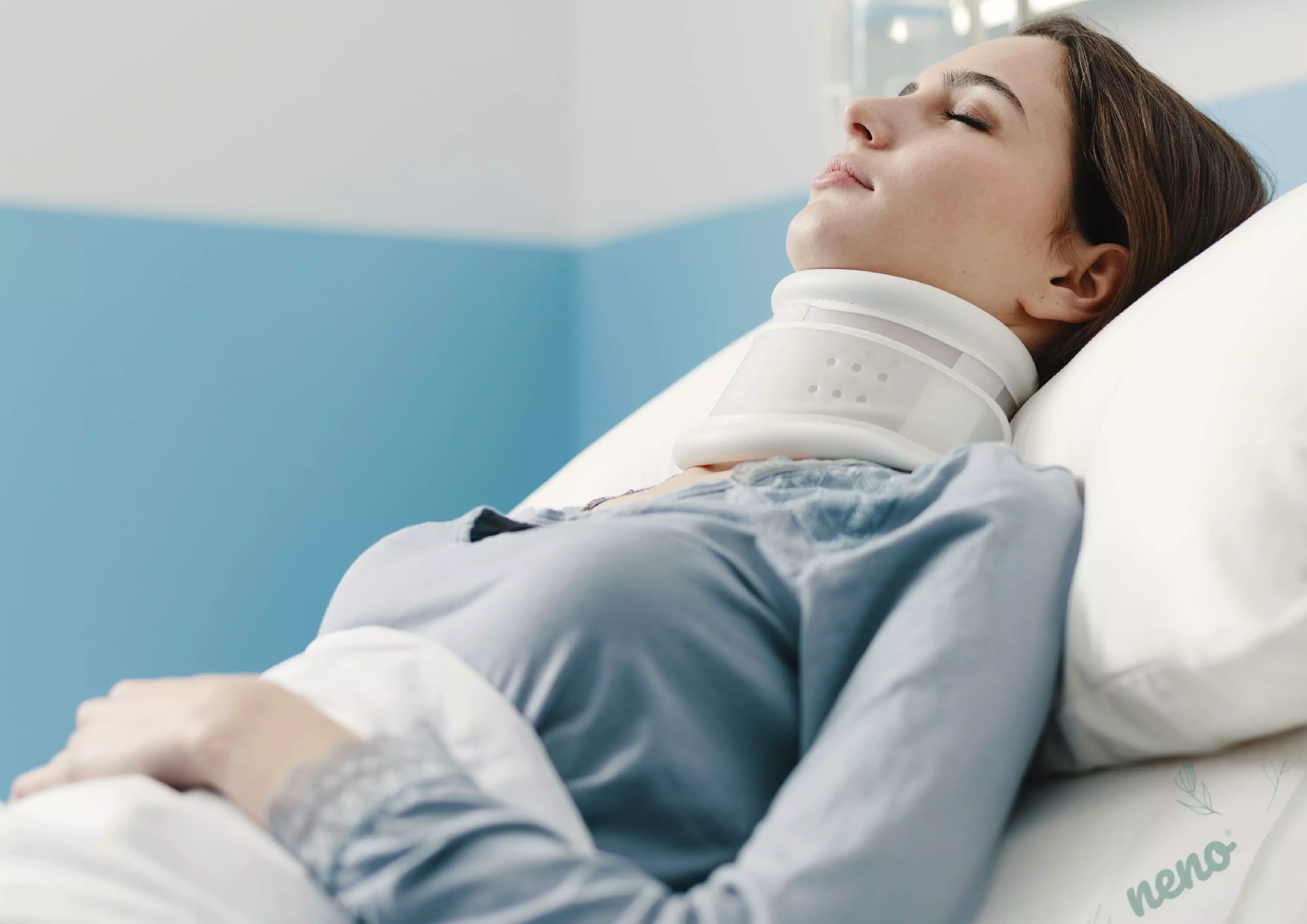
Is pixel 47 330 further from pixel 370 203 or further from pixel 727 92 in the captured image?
pixel 727 92

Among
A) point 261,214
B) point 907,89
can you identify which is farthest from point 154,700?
point 261,214

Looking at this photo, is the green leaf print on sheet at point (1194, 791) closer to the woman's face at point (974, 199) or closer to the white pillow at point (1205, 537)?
the white pillow at point (1205, 537)

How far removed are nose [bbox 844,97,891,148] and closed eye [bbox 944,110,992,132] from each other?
0.06 meters

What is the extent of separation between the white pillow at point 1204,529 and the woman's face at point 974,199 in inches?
9.0

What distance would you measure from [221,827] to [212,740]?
0.20 feet

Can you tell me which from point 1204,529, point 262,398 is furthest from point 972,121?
point 262,398

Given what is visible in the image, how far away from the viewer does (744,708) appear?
2.49 ft

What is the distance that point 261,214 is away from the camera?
233 centimetres

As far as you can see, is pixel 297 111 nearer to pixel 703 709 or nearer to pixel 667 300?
pixel 667 300

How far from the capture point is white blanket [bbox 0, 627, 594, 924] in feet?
1.85

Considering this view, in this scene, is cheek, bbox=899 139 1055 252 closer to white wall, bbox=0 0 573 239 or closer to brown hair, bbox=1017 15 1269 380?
brown hair, bbox=1017 15 1269 380

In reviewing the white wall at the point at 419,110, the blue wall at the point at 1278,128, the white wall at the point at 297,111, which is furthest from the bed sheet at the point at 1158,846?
the white wall at the point at 297,111

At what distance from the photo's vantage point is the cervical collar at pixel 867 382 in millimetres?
978

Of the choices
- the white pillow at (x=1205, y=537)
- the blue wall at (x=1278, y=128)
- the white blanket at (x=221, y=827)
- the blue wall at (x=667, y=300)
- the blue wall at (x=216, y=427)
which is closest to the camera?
the white blanket at (x=221, y=827)
